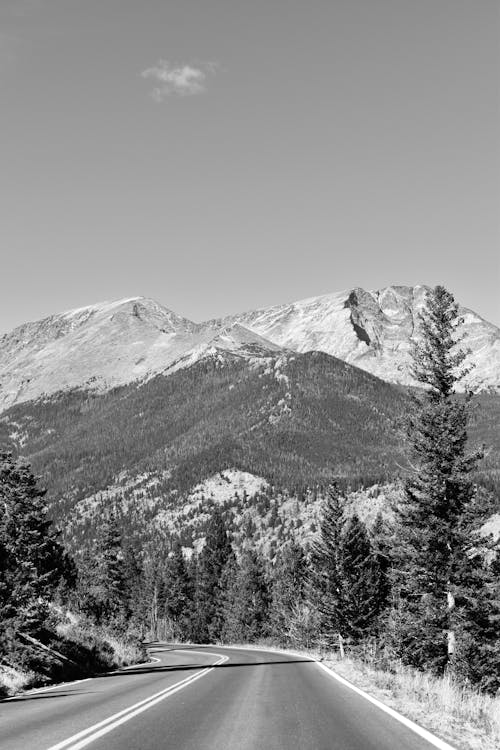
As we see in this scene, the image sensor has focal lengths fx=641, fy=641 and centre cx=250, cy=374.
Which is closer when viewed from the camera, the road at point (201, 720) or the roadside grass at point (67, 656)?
the road at point (201, 720)

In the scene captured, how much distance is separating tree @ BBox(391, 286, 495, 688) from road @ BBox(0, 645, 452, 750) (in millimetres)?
9538

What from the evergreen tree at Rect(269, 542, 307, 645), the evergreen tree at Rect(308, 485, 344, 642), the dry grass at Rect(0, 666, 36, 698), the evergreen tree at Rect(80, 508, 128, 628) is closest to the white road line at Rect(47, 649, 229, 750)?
the dry grass at Rect(0, 666, 36, 698)

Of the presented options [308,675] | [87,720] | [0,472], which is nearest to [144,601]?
[0,472]

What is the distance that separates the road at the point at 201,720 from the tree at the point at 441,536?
954 cm

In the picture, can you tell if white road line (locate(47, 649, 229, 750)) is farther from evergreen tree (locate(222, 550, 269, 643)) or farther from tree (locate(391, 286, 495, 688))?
evergreen tree (locate(222, 550, 269, 643))

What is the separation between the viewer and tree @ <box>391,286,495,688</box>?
2561 centimetres

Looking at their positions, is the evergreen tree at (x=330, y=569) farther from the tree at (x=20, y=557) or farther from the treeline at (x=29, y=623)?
the tree at (x=20, y=557)

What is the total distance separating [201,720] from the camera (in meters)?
11.3

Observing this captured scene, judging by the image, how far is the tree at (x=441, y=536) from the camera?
25.6 meters

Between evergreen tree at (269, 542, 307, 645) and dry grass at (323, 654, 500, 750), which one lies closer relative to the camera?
dry grass at (323, 654, 500, 750)

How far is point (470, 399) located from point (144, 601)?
105756 mm

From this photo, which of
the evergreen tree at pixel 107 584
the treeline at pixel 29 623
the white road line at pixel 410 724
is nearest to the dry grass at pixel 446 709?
the white road line at pixel 410 724

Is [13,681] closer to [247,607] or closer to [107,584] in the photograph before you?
[107,584]

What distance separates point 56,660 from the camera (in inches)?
900
